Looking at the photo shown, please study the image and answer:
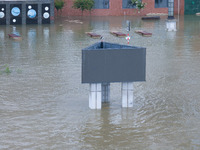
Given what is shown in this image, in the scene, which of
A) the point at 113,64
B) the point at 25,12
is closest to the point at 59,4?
the point at 25,12

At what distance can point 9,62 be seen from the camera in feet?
110

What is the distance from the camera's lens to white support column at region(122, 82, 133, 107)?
21.5m

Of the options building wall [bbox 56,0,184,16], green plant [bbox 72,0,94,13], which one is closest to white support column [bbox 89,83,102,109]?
green plant [bbox 72,0,94,13]

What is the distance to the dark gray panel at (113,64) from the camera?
20828mm

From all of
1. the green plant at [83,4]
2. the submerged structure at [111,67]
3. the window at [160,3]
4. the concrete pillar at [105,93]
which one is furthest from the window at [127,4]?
the submerged structure at [111,67]

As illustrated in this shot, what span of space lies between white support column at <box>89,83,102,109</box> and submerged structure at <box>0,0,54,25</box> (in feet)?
130

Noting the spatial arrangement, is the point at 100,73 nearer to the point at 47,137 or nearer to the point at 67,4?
the point at 47,137

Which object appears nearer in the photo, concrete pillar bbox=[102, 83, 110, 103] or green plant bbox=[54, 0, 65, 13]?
concrete pillar bbox=[102, 83, 110, 103]

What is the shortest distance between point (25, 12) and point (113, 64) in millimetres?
40536

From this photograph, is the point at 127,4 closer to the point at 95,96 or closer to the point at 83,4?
the point at 83,4

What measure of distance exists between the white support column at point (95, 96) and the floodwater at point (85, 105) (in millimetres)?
321

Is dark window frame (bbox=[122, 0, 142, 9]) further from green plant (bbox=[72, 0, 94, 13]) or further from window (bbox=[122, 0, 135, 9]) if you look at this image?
green plant (bbox=[72, 0, 94, 13])

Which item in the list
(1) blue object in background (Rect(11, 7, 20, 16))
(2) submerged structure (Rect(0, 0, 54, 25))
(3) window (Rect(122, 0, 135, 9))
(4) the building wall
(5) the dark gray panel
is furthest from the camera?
(3) window (Rect(122, 0, 135, 9))

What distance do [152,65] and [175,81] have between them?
4.87 meters
